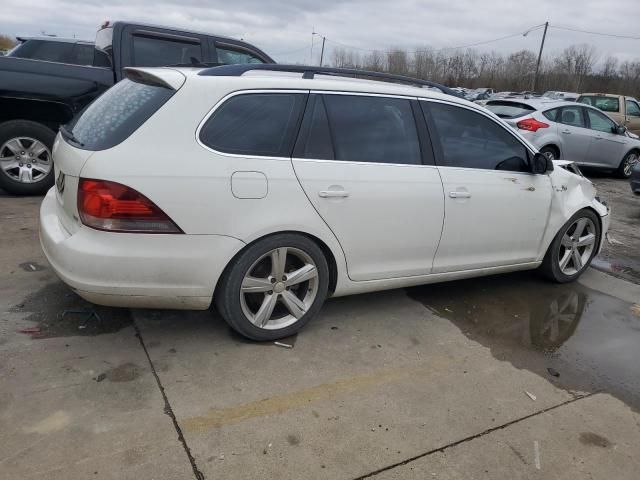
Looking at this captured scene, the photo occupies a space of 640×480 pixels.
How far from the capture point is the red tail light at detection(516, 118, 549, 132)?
10312 mm

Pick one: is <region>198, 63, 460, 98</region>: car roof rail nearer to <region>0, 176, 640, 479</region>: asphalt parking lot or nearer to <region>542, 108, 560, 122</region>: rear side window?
<region>0, 176, 640, 479</region>: asphalt parking lot

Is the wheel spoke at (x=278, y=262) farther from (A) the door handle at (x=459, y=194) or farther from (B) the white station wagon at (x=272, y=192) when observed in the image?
(A) the door handle at (x=459, y=194)

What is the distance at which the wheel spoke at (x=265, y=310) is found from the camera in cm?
336

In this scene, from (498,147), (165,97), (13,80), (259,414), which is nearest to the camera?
(259,414)

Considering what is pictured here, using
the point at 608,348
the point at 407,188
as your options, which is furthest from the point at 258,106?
the point at 608,348

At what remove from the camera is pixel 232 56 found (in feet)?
22.8

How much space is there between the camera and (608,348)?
152 inches

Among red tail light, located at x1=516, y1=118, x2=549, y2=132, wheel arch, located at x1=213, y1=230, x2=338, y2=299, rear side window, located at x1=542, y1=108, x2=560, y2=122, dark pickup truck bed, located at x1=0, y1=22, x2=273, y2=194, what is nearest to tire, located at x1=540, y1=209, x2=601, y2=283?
wheel arch, located at x1=213, y1=230, x2=338, y2=299

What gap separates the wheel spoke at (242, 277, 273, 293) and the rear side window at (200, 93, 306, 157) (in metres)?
0.75

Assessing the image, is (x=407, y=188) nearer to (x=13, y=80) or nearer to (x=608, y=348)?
(x=608, y=348)

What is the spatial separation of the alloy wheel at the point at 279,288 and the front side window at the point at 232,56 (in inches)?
171

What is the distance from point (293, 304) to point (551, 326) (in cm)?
207

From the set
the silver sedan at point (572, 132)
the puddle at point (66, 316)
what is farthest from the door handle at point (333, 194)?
the silver sedan at point (572, 132)

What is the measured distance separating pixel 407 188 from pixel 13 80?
476cm
